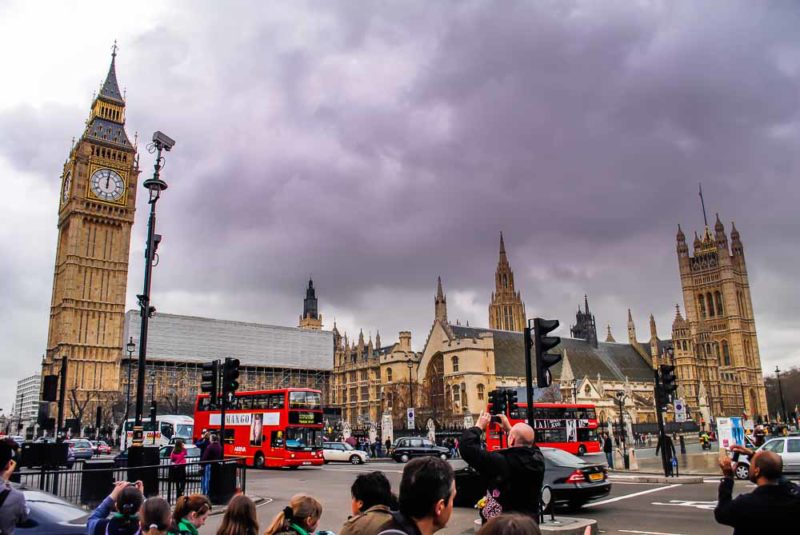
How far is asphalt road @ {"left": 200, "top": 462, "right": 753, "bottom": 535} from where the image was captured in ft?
39.8

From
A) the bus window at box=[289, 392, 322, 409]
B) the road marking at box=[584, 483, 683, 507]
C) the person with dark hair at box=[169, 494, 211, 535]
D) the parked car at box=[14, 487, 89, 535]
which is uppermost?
the bus window at box=[289, 392, 322, 409]

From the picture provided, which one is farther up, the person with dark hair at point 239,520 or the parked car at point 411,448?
the person with dark hair at point 239,520

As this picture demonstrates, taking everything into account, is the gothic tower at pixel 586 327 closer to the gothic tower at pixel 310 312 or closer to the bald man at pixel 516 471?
the gothic tower at pixel 310 312

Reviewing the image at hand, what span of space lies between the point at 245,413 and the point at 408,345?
53512 mm

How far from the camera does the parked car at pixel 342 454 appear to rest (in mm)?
37250

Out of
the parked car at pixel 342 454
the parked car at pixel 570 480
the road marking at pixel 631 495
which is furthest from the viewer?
the parked car at pixel 342 454

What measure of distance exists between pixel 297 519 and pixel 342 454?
114 feet

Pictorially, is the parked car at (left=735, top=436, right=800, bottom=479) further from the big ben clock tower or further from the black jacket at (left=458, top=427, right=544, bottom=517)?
the big ben clock tower

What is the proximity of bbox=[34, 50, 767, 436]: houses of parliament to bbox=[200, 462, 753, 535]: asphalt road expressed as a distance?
5298cm

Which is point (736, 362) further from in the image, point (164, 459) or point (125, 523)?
point (125, 523)

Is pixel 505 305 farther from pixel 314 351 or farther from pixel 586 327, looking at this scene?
pixel 314 351

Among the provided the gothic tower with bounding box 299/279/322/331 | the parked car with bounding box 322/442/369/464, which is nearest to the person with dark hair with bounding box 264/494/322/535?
the parked car with bounding box 322/442/369/464

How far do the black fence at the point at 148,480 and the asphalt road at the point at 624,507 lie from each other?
1.18 m

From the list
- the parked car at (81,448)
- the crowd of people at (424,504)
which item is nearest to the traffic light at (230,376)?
the crowd of people at (424,504)
